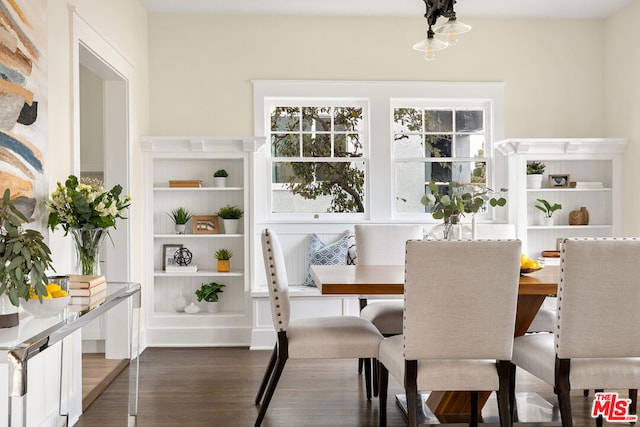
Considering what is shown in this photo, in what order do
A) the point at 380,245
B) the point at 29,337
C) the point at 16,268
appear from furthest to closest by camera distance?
the point at 380,245 < the point at 16,268 < the point at 29,337

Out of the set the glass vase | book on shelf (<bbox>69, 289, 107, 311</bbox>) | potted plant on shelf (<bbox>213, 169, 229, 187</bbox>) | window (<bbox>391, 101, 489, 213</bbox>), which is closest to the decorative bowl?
book on shelf (<bbox>69, 289, 107, 311</bbox>)

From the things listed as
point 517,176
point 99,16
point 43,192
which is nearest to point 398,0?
point 517,176

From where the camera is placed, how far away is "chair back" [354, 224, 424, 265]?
4395 millimetres

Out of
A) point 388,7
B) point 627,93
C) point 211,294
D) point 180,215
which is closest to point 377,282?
point 211,294

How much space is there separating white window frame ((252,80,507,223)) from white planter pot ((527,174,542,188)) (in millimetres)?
228

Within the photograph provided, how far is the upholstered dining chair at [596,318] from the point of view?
8.55 feet

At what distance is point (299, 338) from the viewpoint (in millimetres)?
3262

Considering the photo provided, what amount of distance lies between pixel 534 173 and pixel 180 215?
3.17 metres

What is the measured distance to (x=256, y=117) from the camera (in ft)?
18.3

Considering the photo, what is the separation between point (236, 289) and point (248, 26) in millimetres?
2373

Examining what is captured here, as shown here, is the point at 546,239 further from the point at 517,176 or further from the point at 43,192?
the point at 43,192

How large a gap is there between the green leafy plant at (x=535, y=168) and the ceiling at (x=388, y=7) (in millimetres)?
1353
